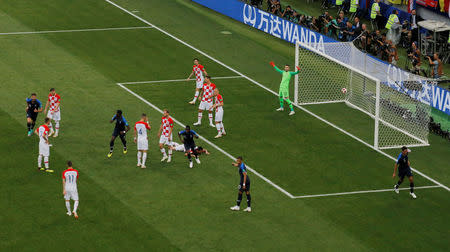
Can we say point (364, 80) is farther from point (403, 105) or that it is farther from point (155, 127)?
point (155, 127)

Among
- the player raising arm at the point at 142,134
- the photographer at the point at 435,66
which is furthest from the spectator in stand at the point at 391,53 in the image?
the player raising arm at the point at 142,134

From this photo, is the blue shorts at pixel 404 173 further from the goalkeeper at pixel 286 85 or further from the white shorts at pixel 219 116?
the goalkeeper at pixel 286 85

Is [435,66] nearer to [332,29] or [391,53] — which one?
[391,53]

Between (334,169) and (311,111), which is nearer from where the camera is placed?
(334,169)

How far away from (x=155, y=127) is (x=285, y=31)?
16.1 m

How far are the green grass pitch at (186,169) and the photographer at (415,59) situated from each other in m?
4.18

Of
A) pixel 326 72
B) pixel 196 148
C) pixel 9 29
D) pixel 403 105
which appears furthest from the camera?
pixel 9 29

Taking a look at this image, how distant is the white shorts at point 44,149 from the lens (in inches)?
1270

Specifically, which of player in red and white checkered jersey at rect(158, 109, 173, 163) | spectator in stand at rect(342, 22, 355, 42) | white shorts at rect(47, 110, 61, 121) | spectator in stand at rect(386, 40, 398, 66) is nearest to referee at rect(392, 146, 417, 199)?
player in red and white checkered jersey at rect(158, 109, 173, 163)

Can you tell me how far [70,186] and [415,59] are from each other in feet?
68.0

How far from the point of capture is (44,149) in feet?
106

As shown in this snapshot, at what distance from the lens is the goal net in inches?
1489

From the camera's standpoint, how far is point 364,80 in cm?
4044

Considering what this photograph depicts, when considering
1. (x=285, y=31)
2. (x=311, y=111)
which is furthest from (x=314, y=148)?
(x=285, y=31)
